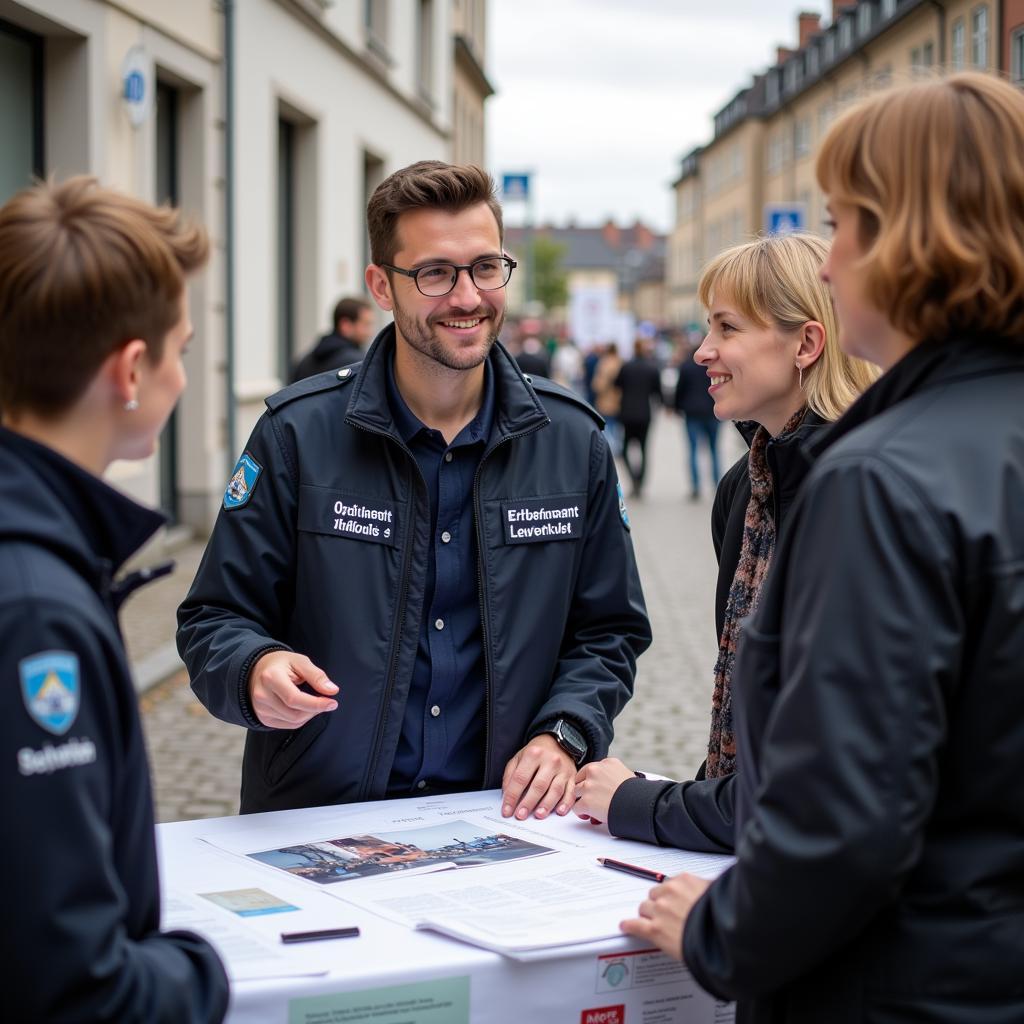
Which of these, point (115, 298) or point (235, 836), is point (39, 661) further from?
point (235, 836)

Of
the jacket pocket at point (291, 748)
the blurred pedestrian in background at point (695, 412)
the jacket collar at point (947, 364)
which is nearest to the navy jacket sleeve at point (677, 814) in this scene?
the jacket pocket at point (291, 748)

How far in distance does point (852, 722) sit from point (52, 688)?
83cm

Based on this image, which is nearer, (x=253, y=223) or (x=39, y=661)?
(x=39, y=661)

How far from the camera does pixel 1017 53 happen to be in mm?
Result: 3189

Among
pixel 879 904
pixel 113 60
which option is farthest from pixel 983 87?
pixel 113 60

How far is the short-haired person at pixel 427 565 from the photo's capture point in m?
2.73

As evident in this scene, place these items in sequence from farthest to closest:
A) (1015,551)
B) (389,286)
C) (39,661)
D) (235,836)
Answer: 1. (389,286)
2. (235,836)
3. (1015,551)
4. (39,661)

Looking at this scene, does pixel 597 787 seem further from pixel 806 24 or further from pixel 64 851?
pixel 806 24

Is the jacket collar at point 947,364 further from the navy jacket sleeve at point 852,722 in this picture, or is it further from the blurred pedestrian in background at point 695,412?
the blurred pedestrian in background at point 695,412

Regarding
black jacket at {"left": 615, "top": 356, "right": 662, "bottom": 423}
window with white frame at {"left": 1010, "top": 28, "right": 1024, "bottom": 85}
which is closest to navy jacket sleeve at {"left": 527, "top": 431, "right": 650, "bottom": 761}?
window with white frame at {"left": 1010, "top": 28, "right": 1024, "bottom": 85}

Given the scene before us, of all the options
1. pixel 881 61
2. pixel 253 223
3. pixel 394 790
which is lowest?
pixel 394 790

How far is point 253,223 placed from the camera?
12.9 meters

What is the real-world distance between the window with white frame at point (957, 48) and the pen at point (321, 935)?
4.51 feet

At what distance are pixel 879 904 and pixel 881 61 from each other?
4303 cm
